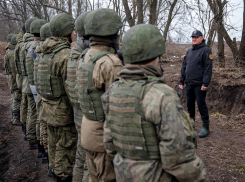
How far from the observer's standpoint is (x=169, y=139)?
171cm

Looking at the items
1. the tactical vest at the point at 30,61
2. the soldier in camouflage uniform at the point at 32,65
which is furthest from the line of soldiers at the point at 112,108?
the tactical vest at the point at 30,61

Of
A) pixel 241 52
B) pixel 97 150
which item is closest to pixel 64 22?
pixel 97 150

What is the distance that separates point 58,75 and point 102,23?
147 cm

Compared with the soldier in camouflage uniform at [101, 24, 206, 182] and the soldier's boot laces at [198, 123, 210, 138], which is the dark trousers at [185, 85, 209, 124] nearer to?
the soldier's boot laces at [198, 123, 210, 138]

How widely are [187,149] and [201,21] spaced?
25.0 feet

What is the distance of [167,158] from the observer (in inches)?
68.6

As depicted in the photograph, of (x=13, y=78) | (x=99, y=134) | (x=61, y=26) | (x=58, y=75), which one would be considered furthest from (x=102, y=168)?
(x=13, y=78)

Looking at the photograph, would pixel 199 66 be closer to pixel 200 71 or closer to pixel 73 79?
pixel 200 71

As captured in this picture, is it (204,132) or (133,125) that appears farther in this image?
(204,132)

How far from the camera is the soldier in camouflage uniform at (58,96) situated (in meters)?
3.87

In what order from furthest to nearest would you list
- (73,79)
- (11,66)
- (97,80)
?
(11,66) → (73,79) → (97,80)

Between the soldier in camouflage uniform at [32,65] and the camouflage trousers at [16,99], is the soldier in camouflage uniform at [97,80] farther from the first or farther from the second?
the camouflage trousers at [16,99]

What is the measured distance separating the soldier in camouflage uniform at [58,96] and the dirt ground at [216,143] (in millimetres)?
686

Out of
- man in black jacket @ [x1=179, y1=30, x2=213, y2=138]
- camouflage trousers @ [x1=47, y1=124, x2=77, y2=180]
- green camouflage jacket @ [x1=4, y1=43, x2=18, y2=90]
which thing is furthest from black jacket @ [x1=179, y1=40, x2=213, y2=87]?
green camouflage jacket @ [x1=4, y1=43, x2=18, y2=90]
